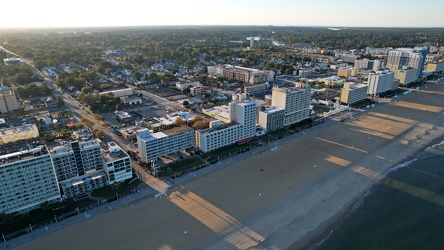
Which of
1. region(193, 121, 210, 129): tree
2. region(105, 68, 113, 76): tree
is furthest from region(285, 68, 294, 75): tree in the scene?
region(105, 68, 113, 76): tree

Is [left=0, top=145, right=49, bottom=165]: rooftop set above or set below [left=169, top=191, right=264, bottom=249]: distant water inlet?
above

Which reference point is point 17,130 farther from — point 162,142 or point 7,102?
point 162,142

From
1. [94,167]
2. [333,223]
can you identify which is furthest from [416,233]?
[94,167]

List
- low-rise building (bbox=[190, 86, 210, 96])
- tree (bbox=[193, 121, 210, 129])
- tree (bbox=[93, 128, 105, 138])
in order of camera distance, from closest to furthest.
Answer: tree (bbox=[93, 128, 105, 138]), tree (bbox=[193, 121, 210, 129]), low-rise building (bbox=[190, 86, 210, 96])

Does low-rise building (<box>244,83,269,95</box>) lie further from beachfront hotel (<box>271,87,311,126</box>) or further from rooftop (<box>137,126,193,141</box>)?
rooftop (<box>137,126,193,141</box>)

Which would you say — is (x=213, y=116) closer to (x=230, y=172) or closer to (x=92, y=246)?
(x=230, y=172)

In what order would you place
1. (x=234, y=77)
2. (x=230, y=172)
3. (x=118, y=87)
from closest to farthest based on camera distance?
(x=230, y=172)
(x=118, y=87)
(x=234, y=77)
